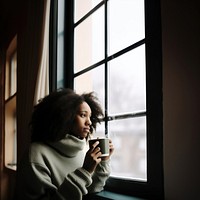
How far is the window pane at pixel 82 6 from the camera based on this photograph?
1882 millimetres

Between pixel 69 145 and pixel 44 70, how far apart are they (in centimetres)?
88

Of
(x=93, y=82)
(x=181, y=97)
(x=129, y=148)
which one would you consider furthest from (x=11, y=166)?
(x=181, y=97)

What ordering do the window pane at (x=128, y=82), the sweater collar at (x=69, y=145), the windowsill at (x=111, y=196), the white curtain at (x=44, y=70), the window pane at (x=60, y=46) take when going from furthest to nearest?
the window pane at (x=60, y=46), the white curtain at (x=44, y=70), the window pane at (x=128, y=82), the windowsill at (x=111, y=196), the sweater collar at (x=69, y=145)

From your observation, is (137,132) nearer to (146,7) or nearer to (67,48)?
(146,7)

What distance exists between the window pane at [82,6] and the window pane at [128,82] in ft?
1.53

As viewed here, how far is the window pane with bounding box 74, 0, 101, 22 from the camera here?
188 cm

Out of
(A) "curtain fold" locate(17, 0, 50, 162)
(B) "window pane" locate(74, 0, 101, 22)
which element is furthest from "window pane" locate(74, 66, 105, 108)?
(B) "window pane" locate(74, 0, 101, 22)

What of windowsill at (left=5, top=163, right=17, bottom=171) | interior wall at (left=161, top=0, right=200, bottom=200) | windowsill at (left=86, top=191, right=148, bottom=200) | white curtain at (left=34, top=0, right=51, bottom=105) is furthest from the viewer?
windowsill at (left=5, top=163, right=17, bottom=171)

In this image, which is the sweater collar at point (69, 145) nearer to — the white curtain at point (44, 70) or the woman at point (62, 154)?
the woman at point (62, 154)

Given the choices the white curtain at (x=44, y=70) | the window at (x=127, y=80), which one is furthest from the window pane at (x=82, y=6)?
the white curtain at (x=44, y=70)

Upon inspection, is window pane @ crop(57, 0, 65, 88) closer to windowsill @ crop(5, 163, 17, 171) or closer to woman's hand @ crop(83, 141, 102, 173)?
woman's hand @ crop(83, 141, 102, 173)

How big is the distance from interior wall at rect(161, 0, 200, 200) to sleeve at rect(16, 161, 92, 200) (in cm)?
26

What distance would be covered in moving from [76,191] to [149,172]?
0.92 ft

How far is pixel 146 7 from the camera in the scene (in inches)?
48.0
